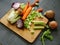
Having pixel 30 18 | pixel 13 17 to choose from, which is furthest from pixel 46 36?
pixel 13 17

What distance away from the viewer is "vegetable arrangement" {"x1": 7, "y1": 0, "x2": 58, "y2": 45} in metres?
1.42

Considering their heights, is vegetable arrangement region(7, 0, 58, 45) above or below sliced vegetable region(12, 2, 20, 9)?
below

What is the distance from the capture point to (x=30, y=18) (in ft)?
4.82

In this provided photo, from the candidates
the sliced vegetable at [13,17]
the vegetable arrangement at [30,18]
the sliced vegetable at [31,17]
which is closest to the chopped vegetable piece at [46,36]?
the vegetable arrangement at [30,18]

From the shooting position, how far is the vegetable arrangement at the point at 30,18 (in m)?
1.42

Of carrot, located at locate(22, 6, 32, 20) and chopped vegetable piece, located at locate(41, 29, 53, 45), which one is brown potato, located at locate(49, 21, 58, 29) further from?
carrot, located at locate(22, 6, 32, 20)

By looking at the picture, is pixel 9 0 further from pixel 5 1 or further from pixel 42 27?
pixel 42 27

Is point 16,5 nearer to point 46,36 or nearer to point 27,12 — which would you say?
point 27,12

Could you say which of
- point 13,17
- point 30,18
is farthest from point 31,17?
point 13,17

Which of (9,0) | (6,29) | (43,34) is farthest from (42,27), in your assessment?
(9,0)

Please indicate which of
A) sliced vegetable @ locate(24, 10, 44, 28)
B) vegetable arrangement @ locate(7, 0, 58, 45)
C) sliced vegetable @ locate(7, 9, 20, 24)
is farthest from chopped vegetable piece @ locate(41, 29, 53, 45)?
sliced vegetable @ locate(7, 9, 20, 24)

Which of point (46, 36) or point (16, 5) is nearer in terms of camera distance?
point (46, 36)

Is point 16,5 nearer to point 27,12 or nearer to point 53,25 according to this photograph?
point 27,12

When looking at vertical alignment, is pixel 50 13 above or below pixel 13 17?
below
